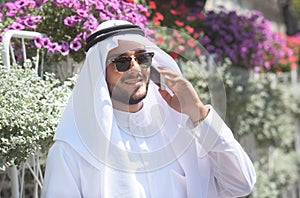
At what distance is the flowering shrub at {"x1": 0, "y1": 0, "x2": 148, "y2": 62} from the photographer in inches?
140

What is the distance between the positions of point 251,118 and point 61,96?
10.9 feet

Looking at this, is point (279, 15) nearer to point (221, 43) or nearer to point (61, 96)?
point (221, 43)

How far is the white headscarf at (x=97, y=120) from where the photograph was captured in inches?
93.4

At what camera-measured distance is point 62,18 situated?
3.68 metres

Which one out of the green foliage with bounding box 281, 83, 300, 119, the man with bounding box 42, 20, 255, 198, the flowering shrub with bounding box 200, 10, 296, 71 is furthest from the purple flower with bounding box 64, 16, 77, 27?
the green foliage with bounding box 281, 83, 300, 119

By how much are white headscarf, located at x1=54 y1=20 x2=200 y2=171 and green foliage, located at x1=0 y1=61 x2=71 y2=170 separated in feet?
1.55

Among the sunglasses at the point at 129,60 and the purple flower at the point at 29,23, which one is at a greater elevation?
the purple flower at the point at 29,23

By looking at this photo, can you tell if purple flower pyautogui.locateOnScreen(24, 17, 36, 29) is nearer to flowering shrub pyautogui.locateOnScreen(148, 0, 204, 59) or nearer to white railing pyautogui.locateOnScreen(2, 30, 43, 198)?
white railing pyautogui.locateOnScreen(2, 30, 43, 198)

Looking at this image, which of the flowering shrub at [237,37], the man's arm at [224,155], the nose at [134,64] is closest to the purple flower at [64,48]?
the nose at [134,64]

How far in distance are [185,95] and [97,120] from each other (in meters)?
0.39

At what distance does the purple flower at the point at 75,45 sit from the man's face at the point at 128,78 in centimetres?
108

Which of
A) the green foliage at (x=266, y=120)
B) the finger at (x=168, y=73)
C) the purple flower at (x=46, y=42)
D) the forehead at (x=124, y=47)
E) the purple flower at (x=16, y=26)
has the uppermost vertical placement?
the purple flower at (x=16, y=26)

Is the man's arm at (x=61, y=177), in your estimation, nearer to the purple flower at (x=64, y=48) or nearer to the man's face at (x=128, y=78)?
the man's face at (x=128, y=78)

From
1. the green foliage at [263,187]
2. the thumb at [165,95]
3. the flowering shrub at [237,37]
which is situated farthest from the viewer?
the green foliage at [263,187]
